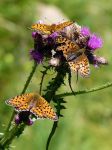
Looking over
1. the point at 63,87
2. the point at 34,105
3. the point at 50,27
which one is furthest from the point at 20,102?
the point at 63,87

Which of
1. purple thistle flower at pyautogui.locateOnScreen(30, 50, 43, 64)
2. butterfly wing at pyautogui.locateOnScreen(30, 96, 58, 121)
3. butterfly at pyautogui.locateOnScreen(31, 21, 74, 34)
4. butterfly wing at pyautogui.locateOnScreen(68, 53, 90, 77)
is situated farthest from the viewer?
purple thistle flower at pyautogui.locateOnScreen(30, 50, 43, 64)

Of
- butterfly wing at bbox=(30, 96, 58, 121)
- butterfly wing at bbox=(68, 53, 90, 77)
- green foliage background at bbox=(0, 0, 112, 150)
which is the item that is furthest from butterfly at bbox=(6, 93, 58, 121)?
green foliage background at bbox=(0, 0, 112, 150)

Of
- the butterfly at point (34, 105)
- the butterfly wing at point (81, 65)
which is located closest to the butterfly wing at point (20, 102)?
the butterfly at point (34, 105)

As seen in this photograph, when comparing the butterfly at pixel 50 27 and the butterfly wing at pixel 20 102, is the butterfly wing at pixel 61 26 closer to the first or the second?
the butterfly at pixel 50 27

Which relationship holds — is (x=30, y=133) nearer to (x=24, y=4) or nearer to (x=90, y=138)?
(x=90, y=138)

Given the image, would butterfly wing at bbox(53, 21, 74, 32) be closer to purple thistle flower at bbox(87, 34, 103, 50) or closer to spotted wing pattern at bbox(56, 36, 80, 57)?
spotted wing pattern at bbox(56, 36, 80, 57)

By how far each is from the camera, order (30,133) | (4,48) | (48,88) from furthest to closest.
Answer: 1. (4,48)
2. (30,133)
3. (48,88)

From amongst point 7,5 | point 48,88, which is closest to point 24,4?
point 7,5

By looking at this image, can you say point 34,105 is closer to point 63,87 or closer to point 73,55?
point 73,55
